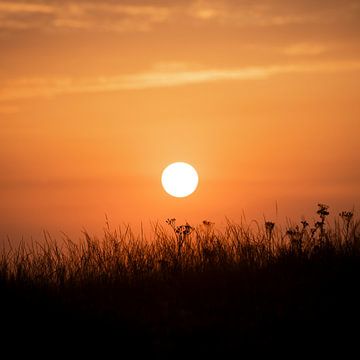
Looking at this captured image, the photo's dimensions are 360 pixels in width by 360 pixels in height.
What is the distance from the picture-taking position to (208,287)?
320 inches

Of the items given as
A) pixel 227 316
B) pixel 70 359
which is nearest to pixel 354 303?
pixel 227 316

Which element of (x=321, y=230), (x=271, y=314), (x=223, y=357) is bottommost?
(x=223, y=357)

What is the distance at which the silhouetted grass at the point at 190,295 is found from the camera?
6.51m

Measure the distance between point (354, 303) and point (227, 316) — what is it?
4.82ft

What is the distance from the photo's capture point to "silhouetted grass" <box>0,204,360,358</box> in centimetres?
651

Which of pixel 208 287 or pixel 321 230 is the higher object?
pixel 321 230

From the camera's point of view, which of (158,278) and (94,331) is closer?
(94,331)

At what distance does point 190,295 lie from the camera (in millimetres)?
7906

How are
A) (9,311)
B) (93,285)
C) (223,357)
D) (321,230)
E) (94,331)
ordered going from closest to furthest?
(223,357)
(94,331)
(9,311)
(93,285)
(321,230)

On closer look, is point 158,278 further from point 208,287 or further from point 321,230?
point 321,230

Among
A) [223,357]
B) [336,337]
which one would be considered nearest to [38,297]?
[223,357]

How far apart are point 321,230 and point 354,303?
2670mm

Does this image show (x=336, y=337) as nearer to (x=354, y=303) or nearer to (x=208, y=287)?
(x=354, y=303)

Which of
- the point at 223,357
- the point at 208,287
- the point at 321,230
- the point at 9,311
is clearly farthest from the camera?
the point at 321,230
